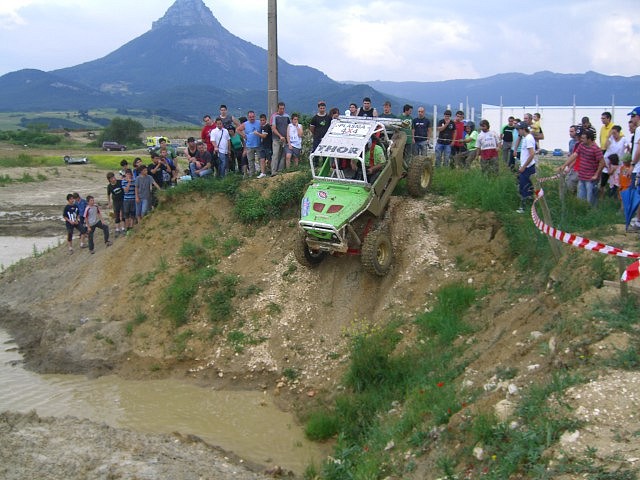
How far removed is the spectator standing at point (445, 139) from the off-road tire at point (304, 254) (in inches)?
200

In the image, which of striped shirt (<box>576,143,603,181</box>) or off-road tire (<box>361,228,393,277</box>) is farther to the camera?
striped shirt (<box>576,143,603,181</box>)

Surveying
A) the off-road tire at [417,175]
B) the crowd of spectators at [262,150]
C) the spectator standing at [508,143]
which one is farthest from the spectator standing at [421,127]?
the off-road tire at [417,175]

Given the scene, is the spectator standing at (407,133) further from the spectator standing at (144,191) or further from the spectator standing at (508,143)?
the spectator standing at (144,191)

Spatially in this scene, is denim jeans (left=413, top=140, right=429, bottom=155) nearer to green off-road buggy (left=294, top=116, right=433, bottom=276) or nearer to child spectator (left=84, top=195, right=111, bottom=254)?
green off-road buggy (left=294, top=116, right=433, bottom=276)

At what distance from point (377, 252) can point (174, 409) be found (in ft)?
14.8

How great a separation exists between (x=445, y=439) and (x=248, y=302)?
21.6ft

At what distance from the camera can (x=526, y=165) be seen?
45.1 feet

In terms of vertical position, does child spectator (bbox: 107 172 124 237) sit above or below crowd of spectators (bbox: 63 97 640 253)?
below

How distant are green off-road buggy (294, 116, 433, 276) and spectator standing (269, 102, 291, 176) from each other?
2427 millimetres

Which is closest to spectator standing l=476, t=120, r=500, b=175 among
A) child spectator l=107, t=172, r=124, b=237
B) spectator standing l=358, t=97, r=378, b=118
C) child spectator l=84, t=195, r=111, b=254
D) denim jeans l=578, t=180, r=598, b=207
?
spectator standing l=358, t=97, r=378, b=118

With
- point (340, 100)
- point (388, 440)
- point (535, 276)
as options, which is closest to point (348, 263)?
point (535, 276)

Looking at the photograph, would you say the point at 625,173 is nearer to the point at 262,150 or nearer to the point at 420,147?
the point at 420,147

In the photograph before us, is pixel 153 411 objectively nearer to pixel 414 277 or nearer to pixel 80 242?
pixel 414 277

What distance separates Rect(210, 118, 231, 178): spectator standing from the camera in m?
17.0
